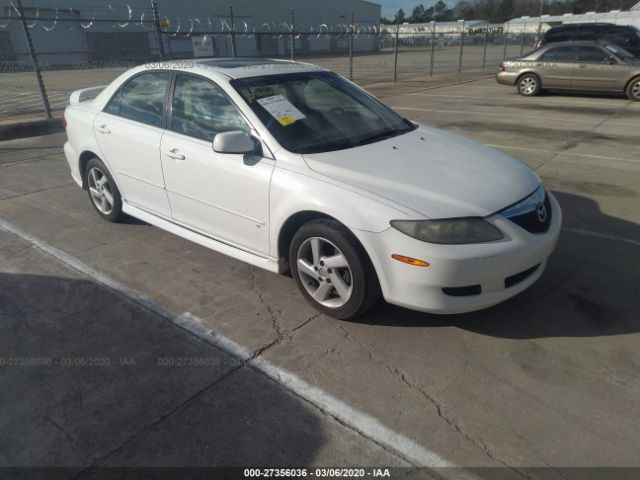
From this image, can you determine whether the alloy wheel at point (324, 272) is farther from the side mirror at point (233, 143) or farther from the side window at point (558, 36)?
the side window at point (558, 36)

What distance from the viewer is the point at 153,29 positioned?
3459cm

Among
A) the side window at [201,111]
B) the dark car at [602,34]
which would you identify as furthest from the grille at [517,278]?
the dark car at [602,34]

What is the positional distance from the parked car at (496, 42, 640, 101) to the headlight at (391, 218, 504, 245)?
12310 millimetres

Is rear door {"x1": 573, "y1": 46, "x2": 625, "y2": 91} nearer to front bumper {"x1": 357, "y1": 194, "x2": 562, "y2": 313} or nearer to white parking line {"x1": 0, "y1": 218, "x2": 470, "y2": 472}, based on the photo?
front bumper {"x1": 357, "y1": 194, "x2": 562, "y2": 313}

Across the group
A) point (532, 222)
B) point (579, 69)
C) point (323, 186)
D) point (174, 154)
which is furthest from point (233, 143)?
point (579, 69)

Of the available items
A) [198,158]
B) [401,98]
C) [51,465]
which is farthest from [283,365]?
[401,98]

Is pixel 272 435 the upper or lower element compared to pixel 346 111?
lower

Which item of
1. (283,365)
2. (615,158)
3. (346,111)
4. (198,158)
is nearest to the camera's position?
(283,365)

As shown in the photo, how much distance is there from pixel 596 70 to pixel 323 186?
41.4 feet

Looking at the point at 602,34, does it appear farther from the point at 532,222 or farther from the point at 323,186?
the point at 323,186

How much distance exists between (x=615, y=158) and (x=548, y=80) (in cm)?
726

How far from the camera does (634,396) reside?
8.43ft

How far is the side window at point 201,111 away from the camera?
11.7ft

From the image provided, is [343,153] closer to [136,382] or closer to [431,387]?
[431,387]
